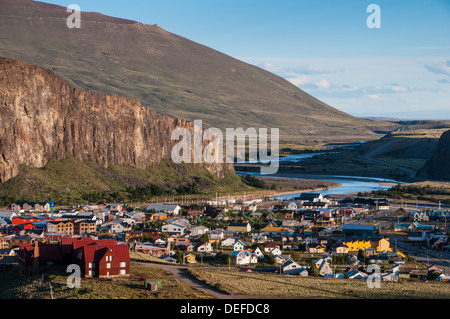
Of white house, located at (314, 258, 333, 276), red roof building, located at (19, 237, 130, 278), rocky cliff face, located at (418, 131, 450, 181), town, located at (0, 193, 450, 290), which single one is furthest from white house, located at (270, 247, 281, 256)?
rocky cliff face, located at (418, 131, 450, 181)

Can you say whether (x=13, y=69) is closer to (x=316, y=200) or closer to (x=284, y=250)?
(x=316, y=200)

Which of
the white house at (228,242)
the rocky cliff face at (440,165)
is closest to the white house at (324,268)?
the white house at (228,242)

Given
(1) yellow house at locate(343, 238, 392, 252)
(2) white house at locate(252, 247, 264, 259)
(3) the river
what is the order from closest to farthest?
(2) white house at locate(252, 247, 264, 259) < (1) yellow house at locate(343, 238, 392, 252) < (3) the river

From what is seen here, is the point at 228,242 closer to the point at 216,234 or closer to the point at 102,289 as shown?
the point at 216,234

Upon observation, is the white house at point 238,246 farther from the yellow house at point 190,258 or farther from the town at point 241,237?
the yellow house at point 190,258

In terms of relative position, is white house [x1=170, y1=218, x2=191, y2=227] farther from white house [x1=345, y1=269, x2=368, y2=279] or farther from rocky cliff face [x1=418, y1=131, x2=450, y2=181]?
rocky cliff face [x1=418, y1=131, x2=450, y2=181]
